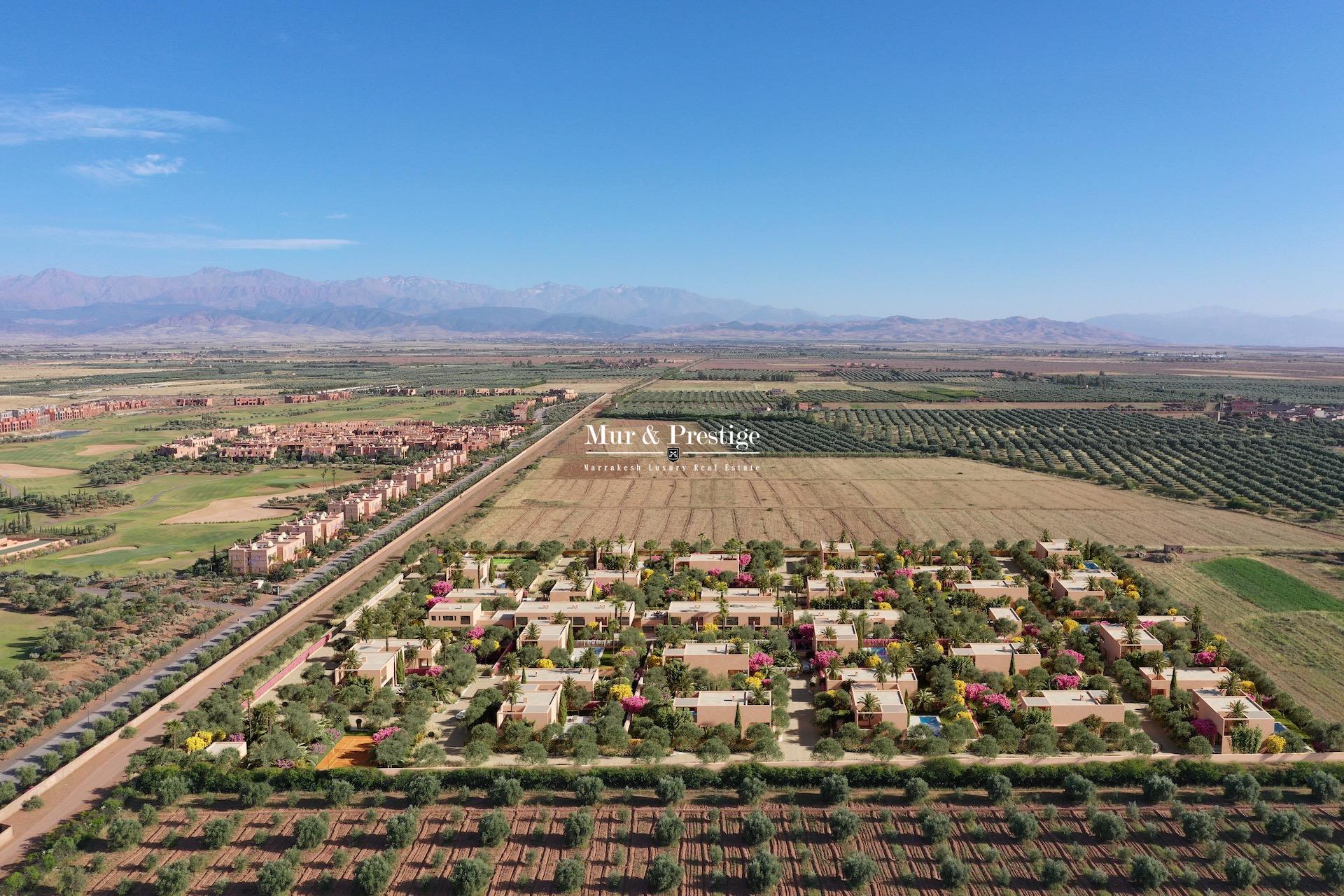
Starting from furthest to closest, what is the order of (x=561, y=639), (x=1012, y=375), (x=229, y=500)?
(x=1012, y=375) < (x=229, y=500) < (x=561, y=639)

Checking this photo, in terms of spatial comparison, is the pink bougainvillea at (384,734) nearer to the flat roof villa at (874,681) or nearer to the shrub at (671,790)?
the shrub at (671,790)

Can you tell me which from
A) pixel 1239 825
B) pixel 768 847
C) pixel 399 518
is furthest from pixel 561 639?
pixel 399 518

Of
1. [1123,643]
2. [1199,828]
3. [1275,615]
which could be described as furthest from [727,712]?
[1275,615]

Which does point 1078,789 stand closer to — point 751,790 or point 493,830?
point 751,790

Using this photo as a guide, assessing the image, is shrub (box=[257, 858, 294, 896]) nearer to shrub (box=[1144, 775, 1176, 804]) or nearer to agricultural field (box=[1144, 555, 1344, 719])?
shrub (box=[1144, 775, 1176, 804])

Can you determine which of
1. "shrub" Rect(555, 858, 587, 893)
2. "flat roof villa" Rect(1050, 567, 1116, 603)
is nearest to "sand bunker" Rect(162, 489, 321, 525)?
"shrub" Rect(555, 858, 587, 893)

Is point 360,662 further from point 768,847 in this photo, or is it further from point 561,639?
point 768,847

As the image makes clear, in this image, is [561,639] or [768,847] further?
[561,639]
